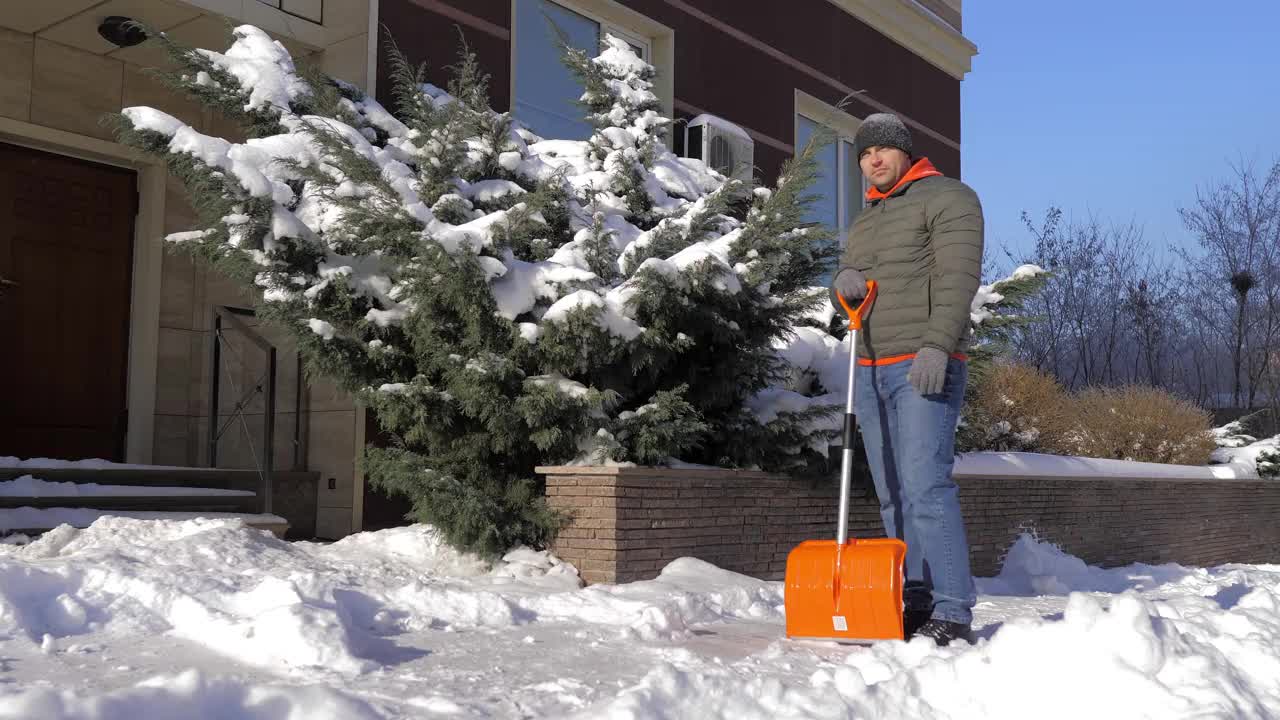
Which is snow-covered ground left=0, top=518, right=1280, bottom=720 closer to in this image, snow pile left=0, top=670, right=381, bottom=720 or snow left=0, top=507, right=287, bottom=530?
snow pile left=0, top=670, right=381, bottom=720

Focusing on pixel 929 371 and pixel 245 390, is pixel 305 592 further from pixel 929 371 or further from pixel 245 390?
pixel 245 390

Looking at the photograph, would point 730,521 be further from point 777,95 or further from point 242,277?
point 777,95

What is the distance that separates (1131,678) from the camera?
10.3 feet

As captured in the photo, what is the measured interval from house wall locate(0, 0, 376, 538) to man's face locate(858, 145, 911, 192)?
4.44 meters

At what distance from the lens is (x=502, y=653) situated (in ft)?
12.1

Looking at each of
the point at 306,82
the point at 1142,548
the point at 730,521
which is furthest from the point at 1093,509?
the point at 306,82

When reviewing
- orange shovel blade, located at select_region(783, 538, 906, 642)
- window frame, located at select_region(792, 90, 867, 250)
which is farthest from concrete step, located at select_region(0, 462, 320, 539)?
window frame, located at select_region(792, 90, 867, 250)

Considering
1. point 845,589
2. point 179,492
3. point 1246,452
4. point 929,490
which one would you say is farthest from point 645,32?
point 1246,452

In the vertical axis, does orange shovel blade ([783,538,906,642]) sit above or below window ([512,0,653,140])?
below

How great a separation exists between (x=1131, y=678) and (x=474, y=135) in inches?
160

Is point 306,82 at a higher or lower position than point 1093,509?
higher

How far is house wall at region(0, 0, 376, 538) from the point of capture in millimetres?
7840

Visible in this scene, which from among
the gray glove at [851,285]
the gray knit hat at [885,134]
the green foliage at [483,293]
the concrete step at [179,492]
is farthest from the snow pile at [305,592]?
the gray knit hat at [885,134]

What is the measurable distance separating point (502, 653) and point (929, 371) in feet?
5.85
